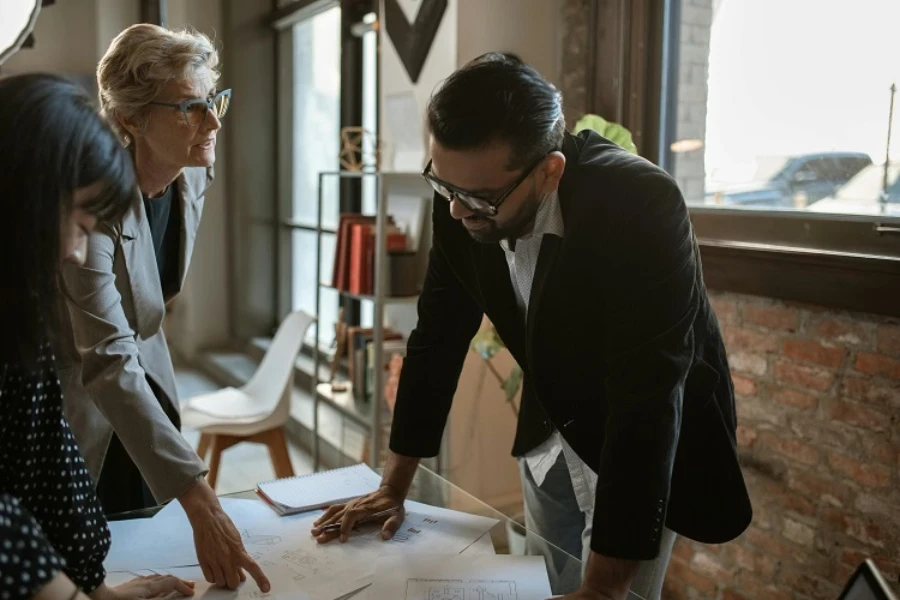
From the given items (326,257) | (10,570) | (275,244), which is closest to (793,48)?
(10,570)

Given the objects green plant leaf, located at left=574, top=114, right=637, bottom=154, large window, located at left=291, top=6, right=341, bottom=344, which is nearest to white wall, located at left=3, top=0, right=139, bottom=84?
large window, located at left=291, top=6, right=341, bottom=344

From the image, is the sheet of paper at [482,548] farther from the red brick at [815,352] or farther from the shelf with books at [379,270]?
the shelf with books at [379,270]

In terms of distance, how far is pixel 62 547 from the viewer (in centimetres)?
109

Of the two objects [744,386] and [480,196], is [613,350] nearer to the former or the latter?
[480,196]

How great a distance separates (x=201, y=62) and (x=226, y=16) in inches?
175

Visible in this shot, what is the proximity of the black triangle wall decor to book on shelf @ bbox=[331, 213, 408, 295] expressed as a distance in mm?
627

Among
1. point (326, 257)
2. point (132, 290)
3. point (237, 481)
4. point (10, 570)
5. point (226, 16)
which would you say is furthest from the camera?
point (226, 16)

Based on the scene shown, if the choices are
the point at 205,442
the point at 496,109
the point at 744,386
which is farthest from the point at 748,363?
the point at 205,442

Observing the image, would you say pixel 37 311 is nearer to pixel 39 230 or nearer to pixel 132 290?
pixel 39 230

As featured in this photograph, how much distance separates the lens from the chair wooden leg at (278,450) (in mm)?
3385

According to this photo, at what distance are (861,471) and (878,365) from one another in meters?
0.28

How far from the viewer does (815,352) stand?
7.34ft

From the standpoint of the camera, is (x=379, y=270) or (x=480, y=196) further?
(x=379, y=270)

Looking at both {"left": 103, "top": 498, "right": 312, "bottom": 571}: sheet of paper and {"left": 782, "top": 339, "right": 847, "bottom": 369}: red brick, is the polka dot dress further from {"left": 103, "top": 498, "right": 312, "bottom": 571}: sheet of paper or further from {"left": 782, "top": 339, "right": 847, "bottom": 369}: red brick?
{"left": 782, "top": 339, "right": 847, "bottom": 369}: red brick
